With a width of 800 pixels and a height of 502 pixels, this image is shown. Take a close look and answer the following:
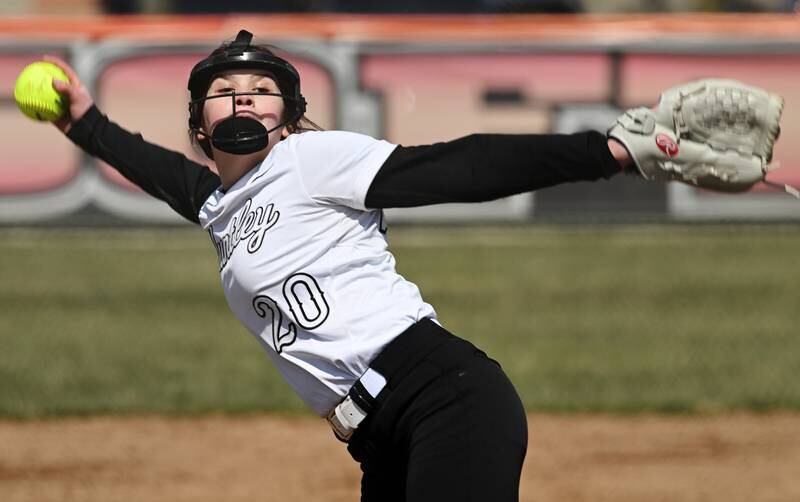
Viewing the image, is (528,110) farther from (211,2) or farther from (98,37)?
(211,2)

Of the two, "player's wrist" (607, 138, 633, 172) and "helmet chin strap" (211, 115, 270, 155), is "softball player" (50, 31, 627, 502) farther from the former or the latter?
"player's wrist" (607, 138, 633, 172)

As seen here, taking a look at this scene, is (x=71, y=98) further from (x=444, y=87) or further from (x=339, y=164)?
(x=444, y=87)

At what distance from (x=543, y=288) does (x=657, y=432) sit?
4.18 metres

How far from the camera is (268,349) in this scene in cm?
341

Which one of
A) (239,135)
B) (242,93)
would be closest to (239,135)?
(239,135)

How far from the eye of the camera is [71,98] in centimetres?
412

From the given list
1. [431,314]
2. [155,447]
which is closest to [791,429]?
[155,447]

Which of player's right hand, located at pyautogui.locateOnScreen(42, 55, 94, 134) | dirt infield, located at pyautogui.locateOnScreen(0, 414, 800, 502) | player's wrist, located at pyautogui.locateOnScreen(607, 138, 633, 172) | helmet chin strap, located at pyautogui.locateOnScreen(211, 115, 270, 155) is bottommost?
dirt infield, located at pyautogui.locateOnScreen(0, 414, 800, 502)

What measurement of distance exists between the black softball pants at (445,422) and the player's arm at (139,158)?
0.92 m

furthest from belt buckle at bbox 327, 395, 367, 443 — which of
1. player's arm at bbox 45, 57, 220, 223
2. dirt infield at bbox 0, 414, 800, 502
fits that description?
dirt infield at bbox 0, 414, 800, 502

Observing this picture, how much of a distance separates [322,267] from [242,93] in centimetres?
52

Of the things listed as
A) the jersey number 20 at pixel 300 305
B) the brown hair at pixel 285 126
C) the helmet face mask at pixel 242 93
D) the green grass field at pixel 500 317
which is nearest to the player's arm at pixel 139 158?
the brown hair at pixel 285 126

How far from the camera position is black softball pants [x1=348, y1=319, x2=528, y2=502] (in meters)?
3.09

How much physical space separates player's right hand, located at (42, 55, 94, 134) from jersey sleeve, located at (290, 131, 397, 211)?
1.13 meters
